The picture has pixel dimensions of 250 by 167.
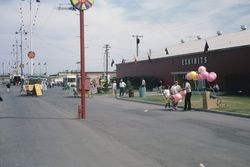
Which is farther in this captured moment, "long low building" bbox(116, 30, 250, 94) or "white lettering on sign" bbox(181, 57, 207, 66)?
"white lettering on sign" bbox(181, 57, 207, 66)

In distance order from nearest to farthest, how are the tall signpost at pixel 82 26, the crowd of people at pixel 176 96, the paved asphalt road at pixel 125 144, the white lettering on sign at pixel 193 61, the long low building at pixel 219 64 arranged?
the paved asphalt road at pixel 125 144
the tall signpost at pixel 82 26
the crowd of people at pixel 176 96
the long low building at pixel 219 64
the white lettering on sign at pixel 193 61

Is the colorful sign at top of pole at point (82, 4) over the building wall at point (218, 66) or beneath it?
over

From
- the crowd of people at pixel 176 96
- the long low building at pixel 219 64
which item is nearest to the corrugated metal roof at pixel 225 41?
the long low building at pixel 219 64

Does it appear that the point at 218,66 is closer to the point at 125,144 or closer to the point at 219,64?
the point at 219,64

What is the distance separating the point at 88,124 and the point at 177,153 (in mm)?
7973

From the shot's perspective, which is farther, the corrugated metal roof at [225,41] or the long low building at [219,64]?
the corrugated metal roof at [225,41]

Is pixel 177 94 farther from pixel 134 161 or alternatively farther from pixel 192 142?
pixel 134 161

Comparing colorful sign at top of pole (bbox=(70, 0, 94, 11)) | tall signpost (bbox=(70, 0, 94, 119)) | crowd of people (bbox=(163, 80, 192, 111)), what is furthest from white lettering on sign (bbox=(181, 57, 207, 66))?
colorful sign at top of pole (bbox=(70, 0, 94, 11))

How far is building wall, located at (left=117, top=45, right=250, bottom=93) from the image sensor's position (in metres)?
43.0

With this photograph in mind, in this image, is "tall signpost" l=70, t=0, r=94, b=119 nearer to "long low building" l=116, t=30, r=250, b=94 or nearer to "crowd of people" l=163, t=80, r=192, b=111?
"crowd of people" l=163, t=80, r=192, b=111

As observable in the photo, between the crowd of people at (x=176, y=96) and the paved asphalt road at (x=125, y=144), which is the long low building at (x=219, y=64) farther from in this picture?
the paved asphalt road at (x=125, y=144)

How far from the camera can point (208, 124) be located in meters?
18.2

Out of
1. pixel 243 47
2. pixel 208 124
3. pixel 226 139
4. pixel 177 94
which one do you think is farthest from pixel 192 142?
pixel 243 47

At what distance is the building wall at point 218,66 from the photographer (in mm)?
43031
